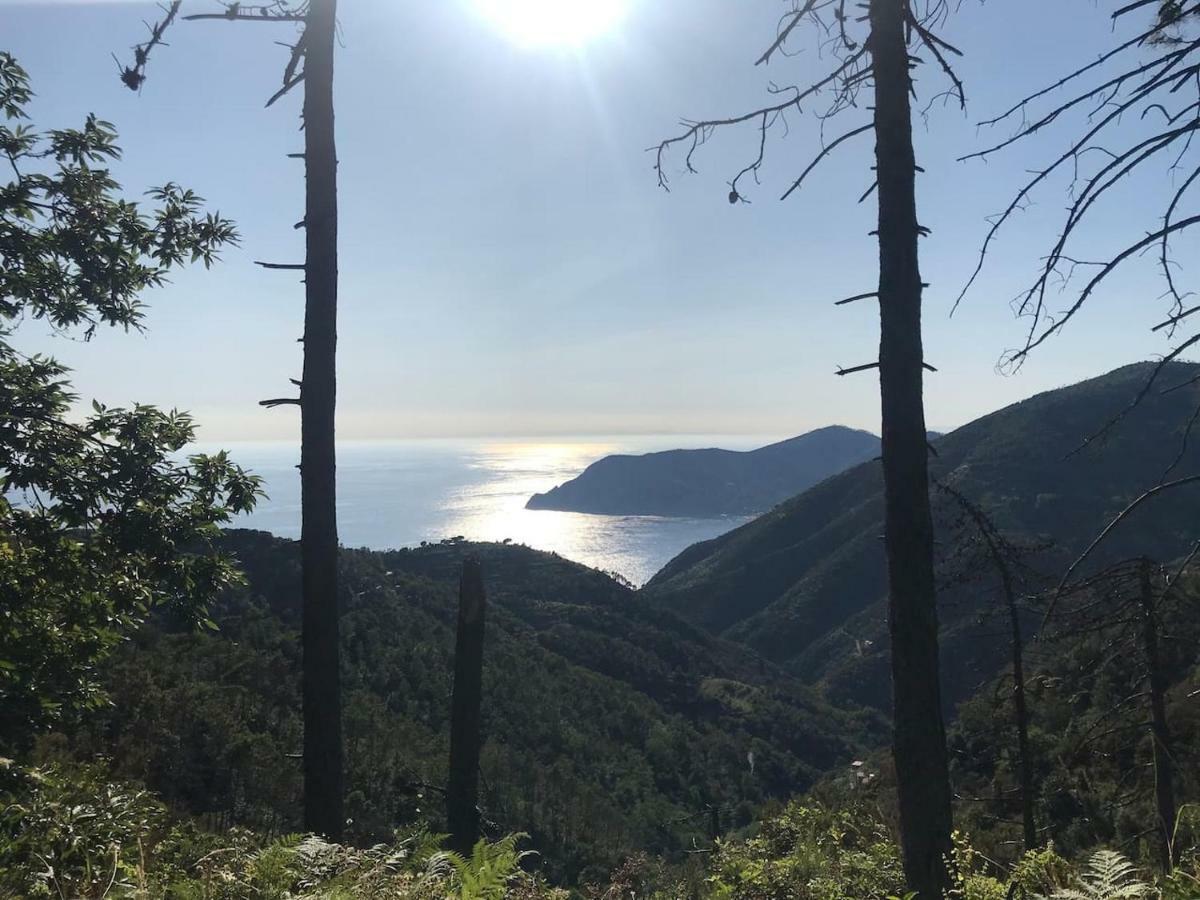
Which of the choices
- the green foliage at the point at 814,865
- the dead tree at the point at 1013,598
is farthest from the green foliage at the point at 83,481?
the dead tree at the point at 1013,598

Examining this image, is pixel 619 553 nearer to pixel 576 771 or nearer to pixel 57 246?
pixel 576 771

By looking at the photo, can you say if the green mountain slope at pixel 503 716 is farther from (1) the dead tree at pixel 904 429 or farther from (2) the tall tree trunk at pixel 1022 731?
(2) the tall tree trunk at pixel 1022 731

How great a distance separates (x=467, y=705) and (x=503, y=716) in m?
35.3

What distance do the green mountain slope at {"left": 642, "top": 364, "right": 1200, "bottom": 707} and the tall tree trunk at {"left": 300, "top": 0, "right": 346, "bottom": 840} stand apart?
68.5m

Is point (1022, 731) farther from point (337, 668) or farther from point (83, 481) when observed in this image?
point (83, 481)

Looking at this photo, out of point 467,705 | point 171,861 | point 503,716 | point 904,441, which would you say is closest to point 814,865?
point 467,705

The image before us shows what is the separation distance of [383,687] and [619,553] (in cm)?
15786

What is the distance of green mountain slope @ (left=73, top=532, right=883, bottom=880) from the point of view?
14273 mm

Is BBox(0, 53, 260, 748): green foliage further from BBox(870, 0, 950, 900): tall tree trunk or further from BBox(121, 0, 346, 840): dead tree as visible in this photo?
BBox(870, 0, 950, 900): tall tree trunk

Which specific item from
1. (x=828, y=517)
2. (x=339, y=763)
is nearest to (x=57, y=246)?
(x=339, y=763)

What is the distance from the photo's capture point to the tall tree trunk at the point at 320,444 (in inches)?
→ 229

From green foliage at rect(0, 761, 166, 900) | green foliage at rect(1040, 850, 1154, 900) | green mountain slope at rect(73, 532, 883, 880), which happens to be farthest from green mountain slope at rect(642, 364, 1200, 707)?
green foliage at rect(0, 761, 166, 900)

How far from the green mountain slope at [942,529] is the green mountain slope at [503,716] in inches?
461

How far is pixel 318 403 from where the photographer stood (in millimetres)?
5980
